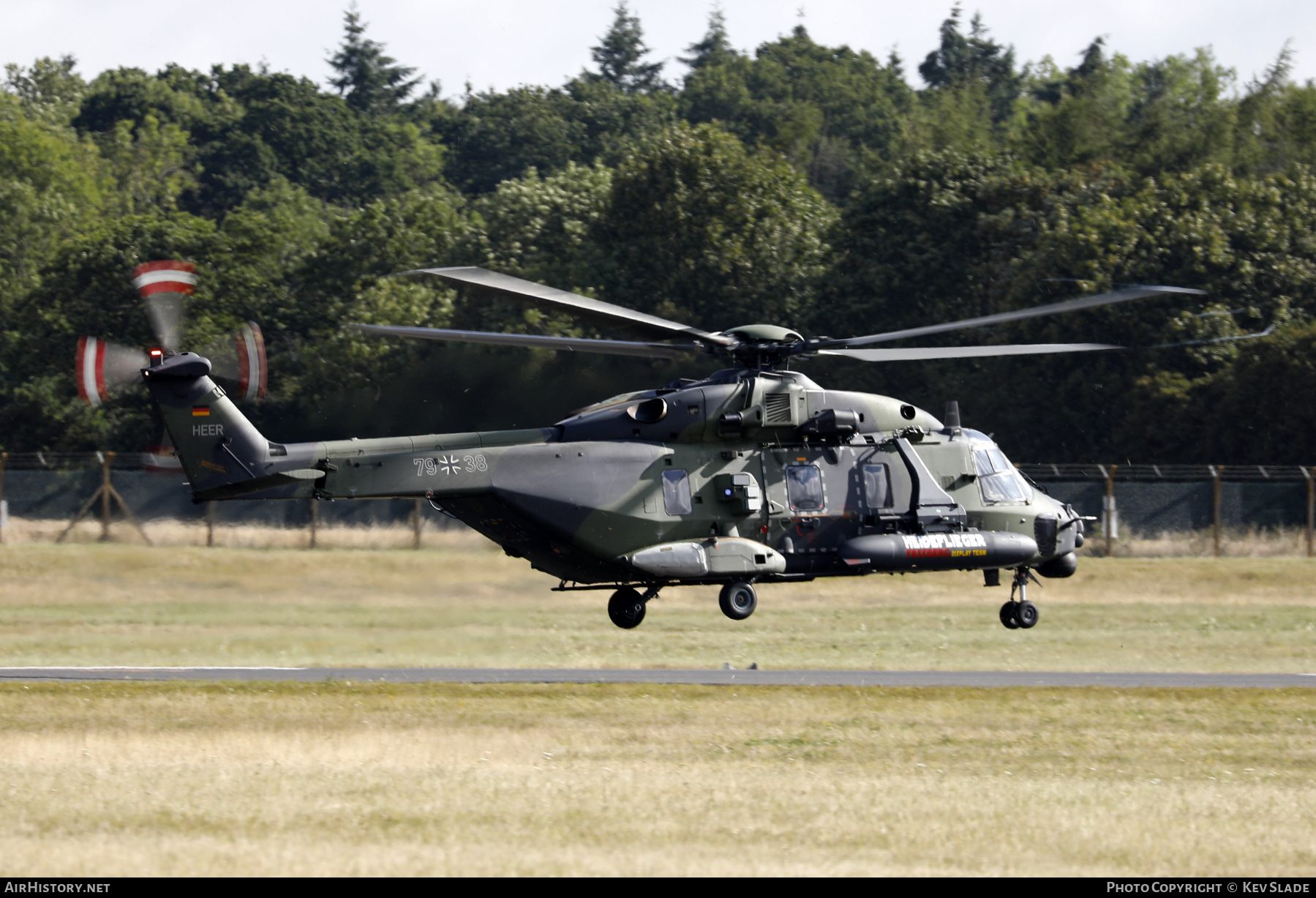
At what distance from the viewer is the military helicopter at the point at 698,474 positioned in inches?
938

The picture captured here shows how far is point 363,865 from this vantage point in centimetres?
1402

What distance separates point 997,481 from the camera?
28.1 metres

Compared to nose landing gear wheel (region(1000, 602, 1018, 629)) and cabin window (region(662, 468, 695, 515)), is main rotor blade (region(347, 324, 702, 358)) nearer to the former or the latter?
cabin window (region(662, 468, 695, 515))

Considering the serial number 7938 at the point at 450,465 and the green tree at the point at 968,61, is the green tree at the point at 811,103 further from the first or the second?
the serial number 7938 at the point at 450,465

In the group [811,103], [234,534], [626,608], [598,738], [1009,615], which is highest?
[811,103]

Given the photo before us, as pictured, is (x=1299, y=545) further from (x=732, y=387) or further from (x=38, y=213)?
(x=38, y=213)

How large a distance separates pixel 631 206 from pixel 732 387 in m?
44.6

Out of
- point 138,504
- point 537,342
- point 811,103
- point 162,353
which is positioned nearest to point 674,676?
point 537,342

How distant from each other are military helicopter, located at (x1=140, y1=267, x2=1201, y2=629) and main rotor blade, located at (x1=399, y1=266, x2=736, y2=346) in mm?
115

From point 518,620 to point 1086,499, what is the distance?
25646 millimetres

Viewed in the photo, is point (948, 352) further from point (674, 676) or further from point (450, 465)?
point (450, 465)

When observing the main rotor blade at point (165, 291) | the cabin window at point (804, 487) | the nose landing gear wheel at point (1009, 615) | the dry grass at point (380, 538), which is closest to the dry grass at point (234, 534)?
the dry grass at point (380, 538)

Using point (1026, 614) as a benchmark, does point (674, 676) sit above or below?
below

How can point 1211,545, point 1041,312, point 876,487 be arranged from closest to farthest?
point 1041,312 → point 876,487 → point 1211,545
